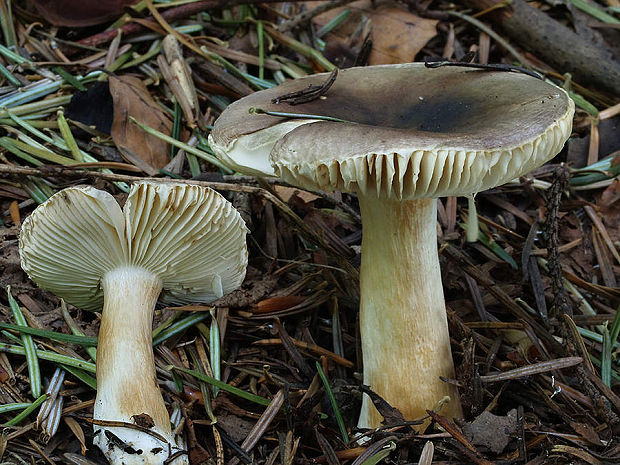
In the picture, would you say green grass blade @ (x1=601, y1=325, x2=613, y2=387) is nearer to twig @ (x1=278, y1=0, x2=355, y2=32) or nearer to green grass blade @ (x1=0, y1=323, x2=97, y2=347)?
green grass blade @ (x1=0, y1=323, x2=97, y2=347)

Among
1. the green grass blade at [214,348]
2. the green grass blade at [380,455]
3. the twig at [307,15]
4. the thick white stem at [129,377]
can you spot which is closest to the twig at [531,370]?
the green grass blade at [380,455]

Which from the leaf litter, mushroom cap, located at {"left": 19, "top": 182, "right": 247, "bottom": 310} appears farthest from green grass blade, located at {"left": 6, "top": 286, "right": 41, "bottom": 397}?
mushroom cap, located at {"left": 19, "top": 182, "right": 247, "bottom": 310}

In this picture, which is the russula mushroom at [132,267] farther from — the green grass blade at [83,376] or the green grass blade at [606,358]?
the green grass blade at [606,358]

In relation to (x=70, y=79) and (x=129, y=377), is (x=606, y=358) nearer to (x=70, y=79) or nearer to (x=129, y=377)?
(x=129, y=377)

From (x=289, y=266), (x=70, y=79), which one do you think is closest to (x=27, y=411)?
(x=289, y=266)

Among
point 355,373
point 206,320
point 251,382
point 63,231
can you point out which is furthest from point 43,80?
point 355,373
